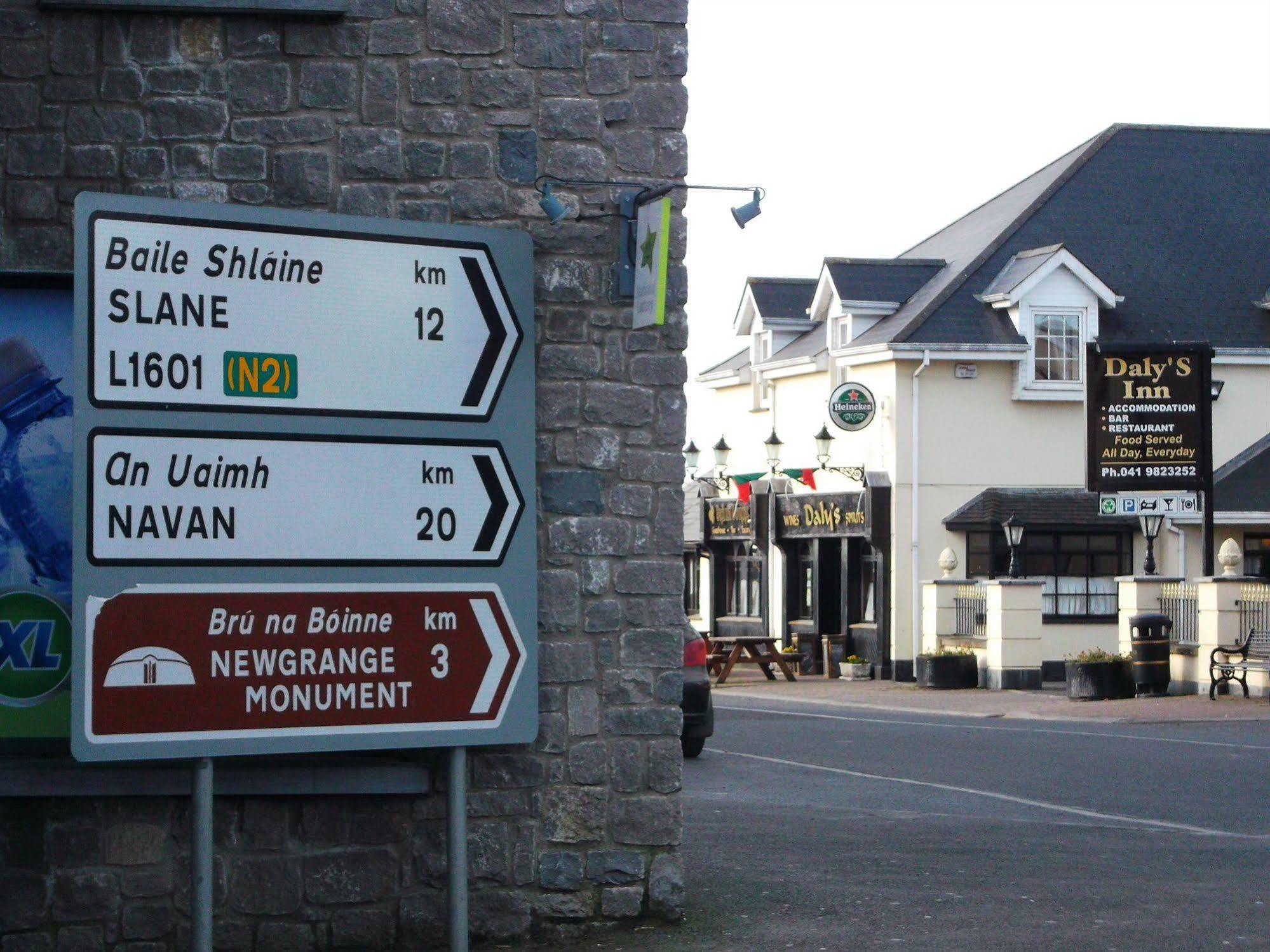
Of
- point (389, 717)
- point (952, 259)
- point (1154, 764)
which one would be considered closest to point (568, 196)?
point (389, 717)

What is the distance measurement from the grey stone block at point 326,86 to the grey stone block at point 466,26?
421 millimetres

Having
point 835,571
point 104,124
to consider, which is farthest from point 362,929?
point 835,571

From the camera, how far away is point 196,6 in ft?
26.3

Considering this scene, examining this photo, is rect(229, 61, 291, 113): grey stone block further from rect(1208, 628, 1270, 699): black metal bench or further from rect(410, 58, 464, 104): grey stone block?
rect(1208, 628, 1270, 699): black metal bench

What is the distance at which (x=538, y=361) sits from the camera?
835 centimetres

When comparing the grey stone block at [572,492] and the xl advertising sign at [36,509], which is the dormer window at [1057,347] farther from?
the xl advertising sign at [36,509]

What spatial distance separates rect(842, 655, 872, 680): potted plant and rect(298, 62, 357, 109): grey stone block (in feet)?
101

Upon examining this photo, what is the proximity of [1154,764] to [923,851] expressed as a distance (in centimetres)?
755

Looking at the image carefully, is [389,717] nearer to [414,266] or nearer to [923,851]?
A: [414,266]

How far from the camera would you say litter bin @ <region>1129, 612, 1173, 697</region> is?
28875 mm

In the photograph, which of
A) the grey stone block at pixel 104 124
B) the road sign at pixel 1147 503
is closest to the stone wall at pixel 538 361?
the grey stone block at pixel 104 124

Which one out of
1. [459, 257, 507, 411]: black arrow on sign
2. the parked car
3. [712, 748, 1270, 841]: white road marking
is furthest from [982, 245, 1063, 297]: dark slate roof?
[459, 257, 507, 411]: black arrow on sign

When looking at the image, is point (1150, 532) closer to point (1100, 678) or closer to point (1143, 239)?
point (1100, 678)

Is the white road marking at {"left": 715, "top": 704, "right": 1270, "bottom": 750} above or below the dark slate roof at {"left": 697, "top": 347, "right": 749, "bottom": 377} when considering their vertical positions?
below
